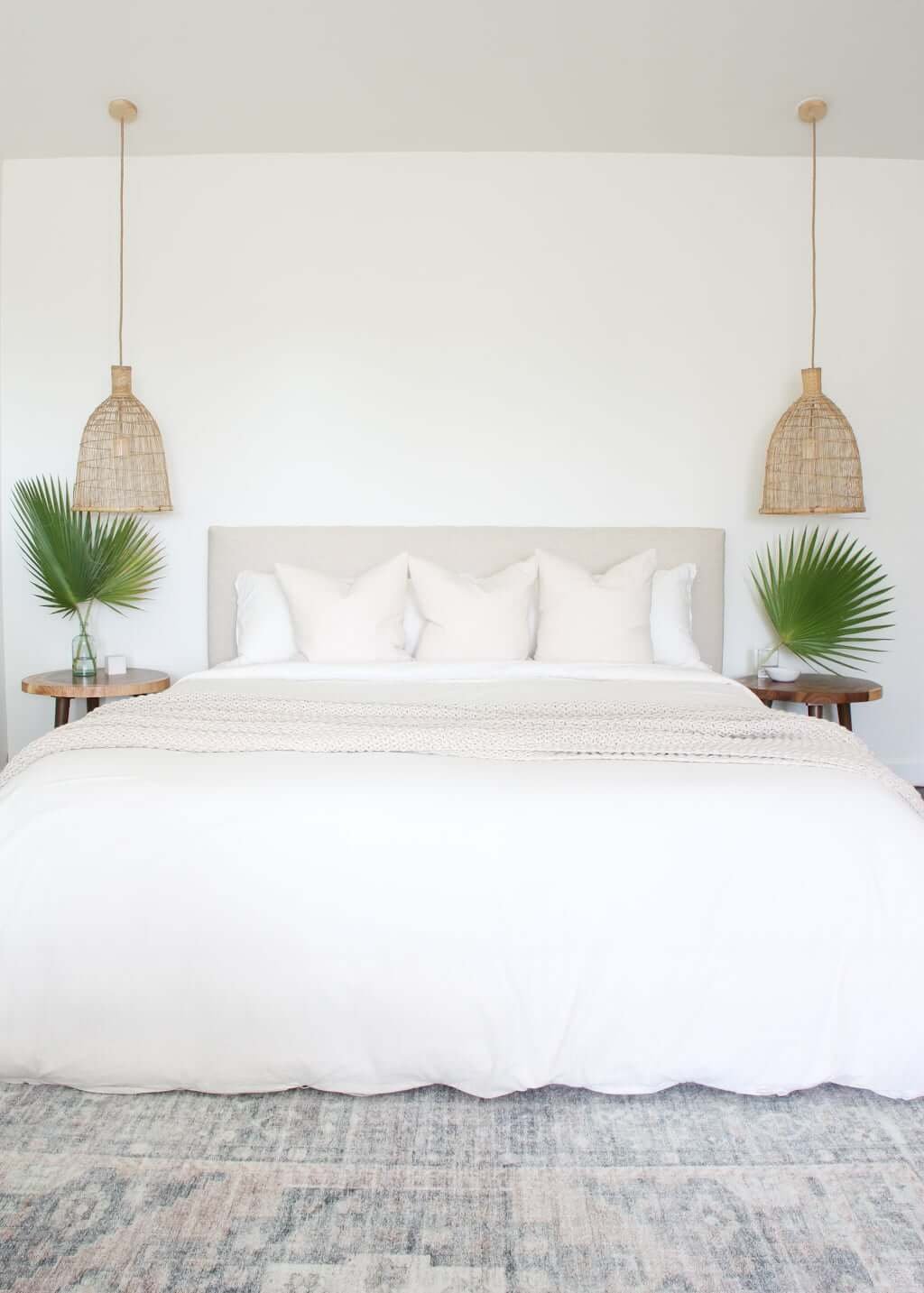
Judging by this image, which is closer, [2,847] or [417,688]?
[2,847]

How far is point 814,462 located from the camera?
3.91 meters

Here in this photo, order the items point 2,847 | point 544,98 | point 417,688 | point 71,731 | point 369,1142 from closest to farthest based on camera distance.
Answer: point 369,1142
point 2,847
point 71,731
point 417,688
point 544,98

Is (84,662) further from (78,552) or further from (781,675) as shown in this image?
(781,675)

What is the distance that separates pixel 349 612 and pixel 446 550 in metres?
0.64

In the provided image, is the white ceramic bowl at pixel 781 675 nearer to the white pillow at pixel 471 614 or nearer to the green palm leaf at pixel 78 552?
the white pillow at pixel 471 614

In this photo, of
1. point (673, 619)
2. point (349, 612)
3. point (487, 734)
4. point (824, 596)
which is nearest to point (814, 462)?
point (824, 596)

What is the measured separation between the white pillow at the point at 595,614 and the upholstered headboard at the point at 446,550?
269 mm

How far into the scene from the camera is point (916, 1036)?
6.47 feet

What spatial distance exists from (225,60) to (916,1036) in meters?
3.53

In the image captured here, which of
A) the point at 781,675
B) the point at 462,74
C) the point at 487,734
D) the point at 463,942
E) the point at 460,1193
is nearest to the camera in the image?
the point at 460,1193

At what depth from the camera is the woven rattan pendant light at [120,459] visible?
12.8 ft

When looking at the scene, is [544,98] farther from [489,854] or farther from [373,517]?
[489,854]

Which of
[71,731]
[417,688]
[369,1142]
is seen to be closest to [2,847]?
[71,731]

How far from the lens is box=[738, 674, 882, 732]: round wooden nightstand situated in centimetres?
379
